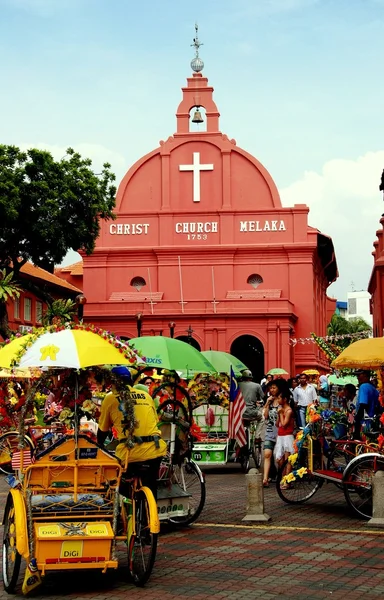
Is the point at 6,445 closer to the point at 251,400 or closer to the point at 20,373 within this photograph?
the point at 20,373

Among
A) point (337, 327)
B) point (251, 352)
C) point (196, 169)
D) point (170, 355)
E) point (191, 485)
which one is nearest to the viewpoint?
point (191, 485)

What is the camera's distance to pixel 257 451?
57.0 ft

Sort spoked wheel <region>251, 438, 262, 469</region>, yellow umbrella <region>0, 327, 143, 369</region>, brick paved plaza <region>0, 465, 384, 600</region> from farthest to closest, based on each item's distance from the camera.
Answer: spoked wheel <region>251, 438, 262, 469</region> < yellow umbrella <region>0, 327, 143, 369</region> < brick paved plaza <region>0, 465, 384, 600</region>


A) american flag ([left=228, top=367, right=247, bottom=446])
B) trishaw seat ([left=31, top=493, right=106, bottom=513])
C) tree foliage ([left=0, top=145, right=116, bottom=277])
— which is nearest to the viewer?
trishaw seat ([left=31, top=493, right=106, bottom=513])

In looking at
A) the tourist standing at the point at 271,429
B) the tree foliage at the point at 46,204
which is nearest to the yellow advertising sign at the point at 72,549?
the tourist standing at the point at 271,429

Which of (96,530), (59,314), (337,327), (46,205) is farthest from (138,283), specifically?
(96,530)

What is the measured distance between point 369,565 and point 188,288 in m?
36.4

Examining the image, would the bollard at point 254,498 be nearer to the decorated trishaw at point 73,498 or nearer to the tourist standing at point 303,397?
the decorated trishaw at point 73,498

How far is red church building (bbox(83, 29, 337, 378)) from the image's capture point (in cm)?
4434

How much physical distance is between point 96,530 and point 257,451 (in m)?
10.3

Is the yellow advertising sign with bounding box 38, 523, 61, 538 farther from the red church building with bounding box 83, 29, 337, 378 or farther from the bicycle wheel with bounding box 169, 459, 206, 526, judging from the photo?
the red church building with bounding box 83, 29, 337, 378

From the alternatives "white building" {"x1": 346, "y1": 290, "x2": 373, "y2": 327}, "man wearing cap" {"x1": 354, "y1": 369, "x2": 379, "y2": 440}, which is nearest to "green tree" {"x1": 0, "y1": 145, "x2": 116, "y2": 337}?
"man wearing cap" {"x1": 354, "y1": 369, "x2": 379, "y2": 440}

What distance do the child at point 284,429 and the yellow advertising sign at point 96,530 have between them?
6.18m

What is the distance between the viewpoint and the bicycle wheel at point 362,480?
11.0 metres
